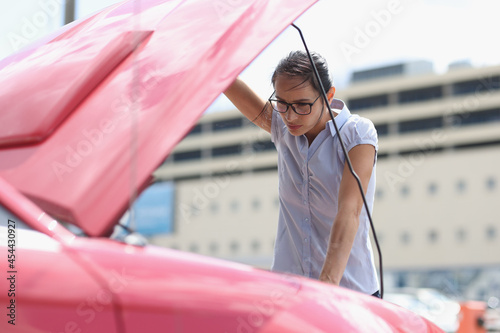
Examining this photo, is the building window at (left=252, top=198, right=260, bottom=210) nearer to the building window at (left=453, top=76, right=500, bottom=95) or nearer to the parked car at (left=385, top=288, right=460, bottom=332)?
the building window at (left=453, top=76, right=500, bottom=95)

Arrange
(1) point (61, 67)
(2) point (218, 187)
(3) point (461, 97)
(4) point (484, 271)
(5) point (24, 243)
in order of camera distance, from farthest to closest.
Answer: (3) point (461, 97) → (4) point (484, 271) → (2) point (218, 187) → (1) point (61, 67) → (5) point (24, 243)

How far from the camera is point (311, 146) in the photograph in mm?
2053

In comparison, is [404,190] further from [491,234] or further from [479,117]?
[479,117]

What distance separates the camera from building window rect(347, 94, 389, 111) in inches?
2430

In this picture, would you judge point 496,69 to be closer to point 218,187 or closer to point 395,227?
point 395,227

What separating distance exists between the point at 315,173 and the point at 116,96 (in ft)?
3.01

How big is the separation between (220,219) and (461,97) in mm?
24449

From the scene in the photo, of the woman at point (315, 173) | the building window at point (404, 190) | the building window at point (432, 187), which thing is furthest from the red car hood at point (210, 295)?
the building window at point (404, 190)

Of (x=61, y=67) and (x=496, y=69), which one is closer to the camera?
(x=61, y=67)

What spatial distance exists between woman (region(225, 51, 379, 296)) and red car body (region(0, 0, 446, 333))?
1.77 feet

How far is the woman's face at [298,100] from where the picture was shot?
192cm

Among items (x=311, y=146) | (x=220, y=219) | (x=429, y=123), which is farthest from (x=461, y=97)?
(x=311, y=146)

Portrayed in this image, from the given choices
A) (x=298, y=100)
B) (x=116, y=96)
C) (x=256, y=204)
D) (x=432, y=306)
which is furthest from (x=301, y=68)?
(x=256, y=204)

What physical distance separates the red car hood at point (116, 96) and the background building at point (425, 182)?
53.8m
